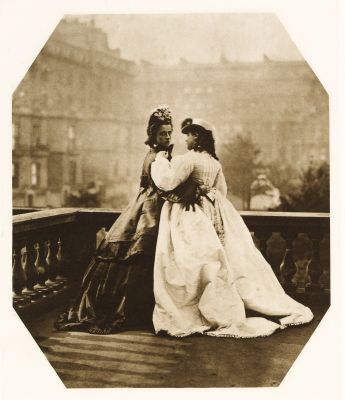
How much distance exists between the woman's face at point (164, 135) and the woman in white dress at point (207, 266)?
0.08 meters

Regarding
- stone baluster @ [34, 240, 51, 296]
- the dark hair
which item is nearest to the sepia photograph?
the dark hair

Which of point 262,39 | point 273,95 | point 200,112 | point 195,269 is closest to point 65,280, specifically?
point 195,269

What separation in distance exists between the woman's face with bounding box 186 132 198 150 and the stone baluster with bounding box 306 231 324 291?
959 millimetres

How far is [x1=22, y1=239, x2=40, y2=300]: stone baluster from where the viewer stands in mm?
3348

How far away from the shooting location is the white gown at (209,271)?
312 cm

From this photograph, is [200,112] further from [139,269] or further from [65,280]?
[65,280]

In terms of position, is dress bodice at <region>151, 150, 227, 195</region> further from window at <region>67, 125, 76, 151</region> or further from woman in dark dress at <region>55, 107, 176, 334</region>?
window at <region>67, 125, 76, 151</region>

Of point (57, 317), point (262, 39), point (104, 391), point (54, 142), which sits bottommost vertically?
point (104, 391)

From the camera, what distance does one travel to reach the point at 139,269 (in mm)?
Result: 3160

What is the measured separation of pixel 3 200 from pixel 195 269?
50.9 inches

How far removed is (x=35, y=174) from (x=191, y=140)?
1.01m

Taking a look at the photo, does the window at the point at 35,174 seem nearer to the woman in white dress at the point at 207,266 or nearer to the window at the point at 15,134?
the window at the point at 15,134

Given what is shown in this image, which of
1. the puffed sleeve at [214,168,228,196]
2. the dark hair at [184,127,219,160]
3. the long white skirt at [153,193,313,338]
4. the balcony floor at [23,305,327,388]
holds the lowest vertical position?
the balcony floor at [23,305,327,388]

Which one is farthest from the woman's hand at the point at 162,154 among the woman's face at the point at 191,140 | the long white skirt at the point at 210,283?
the long white skirt at the point at 210,283
